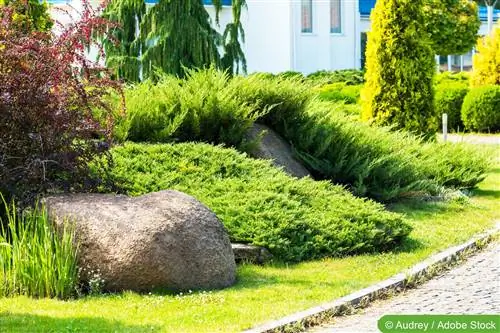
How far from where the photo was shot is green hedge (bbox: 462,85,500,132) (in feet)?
80.6

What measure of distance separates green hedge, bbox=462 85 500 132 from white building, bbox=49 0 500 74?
11.2 meters

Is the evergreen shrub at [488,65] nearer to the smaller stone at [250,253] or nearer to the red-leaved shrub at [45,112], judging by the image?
the smaller stone at [250,253]

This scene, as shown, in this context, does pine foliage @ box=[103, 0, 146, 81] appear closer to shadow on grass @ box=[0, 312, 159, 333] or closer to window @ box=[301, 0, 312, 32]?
shadow on grass @ box=[0, 312, 159, 333]

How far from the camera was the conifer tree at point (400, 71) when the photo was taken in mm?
16438

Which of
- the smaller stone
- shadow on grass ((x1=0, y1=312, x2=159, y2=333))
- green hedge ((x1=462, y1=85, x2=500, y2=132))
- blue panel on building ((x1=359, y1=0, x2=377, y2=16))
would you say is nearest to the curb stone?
shadow on grass ((x1=0, y1=312, x2=159, y2=333))

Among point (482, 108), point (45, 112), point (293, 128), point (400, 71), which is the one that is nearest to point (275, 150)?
point (293, 128)

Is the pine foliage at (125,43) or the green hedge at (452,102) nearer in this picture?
the pine foliage at (125,43)

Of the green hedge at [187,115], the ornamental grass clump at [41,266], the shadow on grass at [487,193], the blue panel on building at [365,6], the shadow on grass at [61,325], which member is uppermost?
the blue panel on building at [365,6]

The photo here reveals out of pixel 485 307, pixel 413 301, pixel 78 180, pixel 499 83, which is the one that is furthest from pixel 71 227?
pixel 499 83

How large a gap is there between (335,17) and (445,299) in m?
33.4

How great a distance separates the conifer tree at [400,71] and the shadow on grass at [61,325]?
9808 mm

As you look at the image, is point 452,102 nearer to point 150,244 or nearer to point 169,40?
point 169,40

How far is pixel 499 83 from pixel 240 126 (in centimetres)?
1582

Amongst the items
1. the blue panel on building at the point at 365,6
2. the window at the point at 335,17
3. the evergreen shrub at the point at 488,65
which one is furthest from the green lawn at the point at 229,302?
the blue panel on building at the point at 365,6
